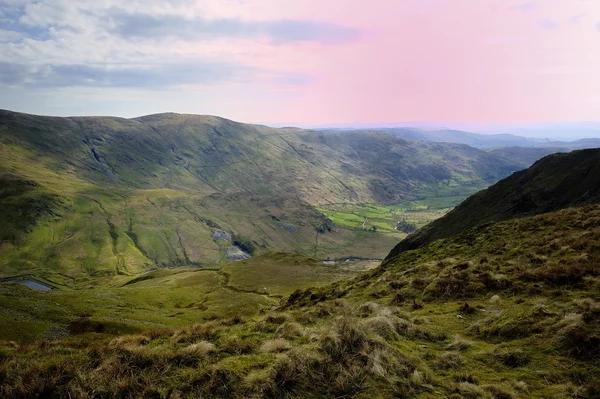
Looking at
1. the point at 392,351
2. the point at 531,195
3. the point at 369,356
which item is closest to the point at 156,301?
the point at 392,351

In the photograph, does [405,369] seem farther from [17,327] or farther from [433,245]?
[17,327]

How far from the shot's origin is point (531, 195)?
A: 8500cm

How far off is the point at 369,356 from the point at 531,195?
90.1 metres

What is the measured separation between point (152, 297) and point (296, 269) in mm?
81338

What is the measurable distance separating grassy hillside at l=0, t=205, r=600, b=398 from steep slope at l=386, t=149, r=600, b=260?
198 feet

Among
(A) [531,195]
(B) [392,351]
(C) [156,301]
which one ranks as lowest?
(C) [156,301]

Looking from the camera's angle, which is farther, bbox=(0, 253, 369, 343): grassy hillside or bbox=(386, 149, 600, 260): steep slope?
bbox=(386, 149, 600, 260): steep slope

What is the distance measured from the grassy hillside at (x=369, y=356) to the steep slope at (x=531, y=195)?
60.4 meters

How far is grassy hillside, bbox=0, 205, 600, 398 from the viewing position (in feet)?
40.8

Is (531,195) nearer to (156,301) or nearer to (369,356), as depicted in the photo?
(369,356)

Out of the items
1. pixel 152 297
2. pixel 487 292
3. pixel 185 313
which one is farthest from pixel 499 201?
pixel 152 297

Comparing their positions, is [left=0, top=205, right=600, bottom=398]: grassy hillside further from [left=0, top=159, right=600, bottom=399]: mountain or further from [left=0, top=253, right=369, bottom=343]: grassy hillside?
[left=0, top=253, right=369, bottom=343]: grassy hillside

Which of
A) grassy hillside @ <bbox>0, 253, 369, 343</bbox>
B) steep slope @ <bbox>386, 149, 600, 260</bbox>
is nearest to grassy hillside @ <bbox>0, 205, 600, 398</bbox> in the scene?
grassy hillside @ <bbox>0, 253, 369, 343</bbox>

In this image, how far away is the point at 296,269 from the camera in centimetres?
17175
